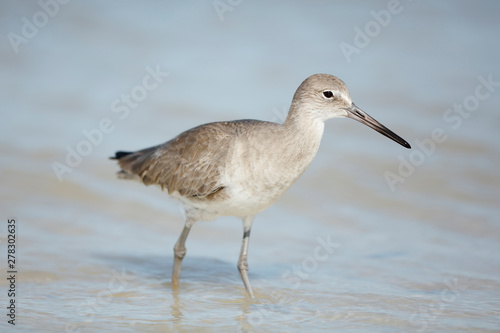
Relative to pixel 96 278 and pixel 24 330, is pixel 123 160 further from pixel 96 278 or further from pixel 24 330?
pixel 24 330

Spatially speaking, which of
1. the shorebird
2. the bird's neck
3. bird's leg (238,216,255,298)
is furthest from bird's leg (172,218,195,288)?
the bird's neck

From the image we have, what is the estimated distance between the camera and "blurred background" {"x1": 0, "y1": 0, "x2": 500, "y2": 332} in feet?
20.6

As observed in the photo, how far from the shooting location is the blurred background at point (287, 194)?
6.29 metres

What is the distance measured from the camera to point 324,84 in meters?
6.02

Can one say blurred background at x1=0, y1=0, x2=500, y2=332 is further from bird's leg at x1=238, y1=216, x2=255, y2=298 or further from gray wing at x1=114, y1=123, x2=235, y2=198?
gray wing at x1=114, y1=123, x2=235, y2=198

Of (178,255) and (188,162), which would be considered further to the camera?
(178,255)

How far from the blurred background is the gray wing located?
91 centimetres

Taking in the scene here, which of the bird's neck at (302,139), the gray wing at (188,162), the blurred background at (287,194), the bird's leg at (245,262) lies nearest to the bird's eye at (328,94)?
the bird's neck at (302,139)

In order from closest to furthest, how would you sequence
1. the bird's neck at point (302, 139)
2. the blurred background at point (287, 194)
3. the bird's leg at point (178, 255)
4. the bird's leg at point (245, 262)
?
the bird's neck at point (302, 139), the blurred background at point (287, 194), the bird's leg at point (245, 262), the bird's leg at point (178, 255)

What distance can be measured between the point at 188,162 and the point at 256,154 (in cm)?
87

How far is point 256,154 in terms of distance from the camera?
605 cm

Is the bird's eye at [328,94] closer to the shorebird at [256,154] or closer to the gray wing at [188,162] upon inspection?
the shorebird at [256,154]

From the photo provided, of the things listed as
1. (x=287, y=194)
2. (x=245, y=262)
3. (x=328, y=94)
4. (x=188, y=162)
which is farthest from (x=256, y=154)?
(x=287, y=194)

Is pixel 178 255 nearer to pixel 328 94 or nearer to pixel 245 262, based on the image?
pixel 245 262
